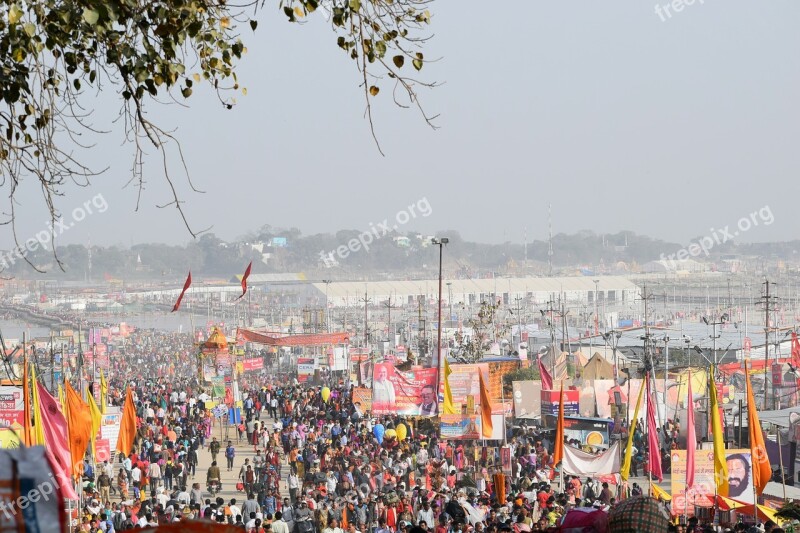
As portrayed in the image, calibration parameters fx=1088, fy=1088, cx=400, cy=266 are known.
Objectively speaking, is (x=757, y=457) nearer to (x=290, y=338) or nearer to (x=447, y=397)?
(x=447, y=397)

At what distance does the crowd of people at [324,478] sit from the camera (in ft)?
44.8

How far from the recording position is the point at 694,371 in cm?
3322

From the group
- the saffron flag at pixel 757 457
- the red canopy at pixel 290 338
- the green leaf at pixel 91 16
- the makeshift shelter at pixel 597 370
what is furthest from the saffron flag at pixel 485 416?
the red canopy at pixel 290 338

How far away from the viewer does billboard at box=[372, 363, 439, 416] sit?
20.7m

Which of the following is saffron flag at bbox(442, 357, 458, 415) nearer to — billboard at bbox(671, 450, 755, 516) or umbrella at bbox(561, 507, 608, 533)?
billboard at bbox(671, 450, 755, 516)

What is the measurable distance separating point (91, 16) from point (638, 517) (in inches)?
137

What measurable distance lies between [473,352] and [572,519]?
4149 cm

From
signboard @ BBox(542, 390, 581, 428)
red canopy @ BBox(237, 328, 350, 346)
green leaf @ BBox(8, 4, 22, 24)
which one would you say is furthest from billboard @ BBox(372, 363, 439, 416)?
red canopy @ BBox(237, 328, 350, 346)

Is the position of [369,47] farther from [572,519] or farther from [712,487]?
[712,487]

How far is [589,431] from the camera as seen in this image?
2206 cm

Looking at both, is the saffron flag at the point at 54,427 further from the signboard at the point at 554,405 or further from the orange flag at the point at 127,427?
the signboard at the point at 554,405

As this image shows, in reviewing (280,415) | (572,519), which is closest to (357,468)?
(280,415)

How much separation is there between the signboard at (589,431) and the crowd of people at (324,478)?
67 centimetres

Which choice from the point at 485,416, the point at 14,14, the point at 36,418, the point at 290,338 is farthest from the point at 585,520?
the point at 290,338
